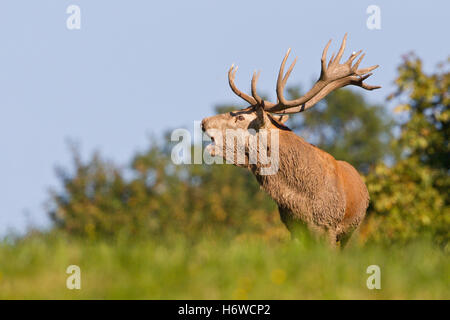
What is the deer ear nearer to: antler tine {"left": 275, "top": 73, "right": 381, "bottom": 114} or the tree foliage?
antler tine {"left": 275, "top": 73, "right": 381, "bottom": 114}

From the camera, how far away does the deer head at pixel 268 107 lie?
8.45 meters

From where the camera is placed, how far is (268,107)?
884 centimetres

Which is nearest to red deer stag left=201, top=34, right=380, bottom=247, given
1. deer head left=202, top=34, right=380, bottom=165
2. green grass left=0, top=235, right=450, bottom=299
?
deer head left=202, top=34, right=380, bottom=165

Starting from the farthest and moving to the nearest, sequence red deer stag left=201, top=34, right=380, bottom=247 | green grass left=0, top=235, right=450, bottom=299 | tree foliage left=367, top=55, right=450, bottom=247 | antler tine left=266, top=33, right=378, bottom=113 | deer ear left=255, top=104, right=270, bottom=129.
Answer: tree foliage left=367, top=55, right=450, bottom=247, antler tine left=266, top=33, right=378, bottom=113, deer ear left=255, top=104, right=270, bottom=129, red deer stag left=201, top=34, right=380, bottom=247, green grass left=0, top=235, right=450, bottom=299

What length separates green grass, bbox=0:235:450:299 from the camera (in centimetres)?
515

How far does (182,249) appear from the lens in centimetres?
578

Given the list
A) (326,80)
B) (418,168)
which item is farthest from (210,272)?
(418,168)

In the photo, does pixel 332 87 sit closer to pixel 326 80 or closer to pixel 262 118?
pixel 326 80

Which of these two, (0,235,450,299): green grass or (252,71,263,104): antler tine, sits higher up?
(252,71,263,104): antler tine

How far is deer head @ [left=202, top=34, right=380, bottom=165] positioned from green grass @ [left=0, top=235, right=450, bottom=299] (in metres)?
2.60

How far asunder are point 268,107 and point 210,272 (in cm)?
390

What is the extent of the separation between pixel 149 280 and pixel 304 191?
353 centimetres

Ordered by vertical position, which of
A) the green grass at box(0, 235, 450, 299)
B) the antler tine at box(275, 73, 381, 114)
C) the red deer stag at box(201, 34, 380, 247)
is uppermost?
the antler tine at box(275, 73, 381, 114)

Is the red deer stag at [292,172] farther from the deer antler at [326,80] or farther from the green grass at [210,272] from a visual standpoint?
the green grass at [210,272]
